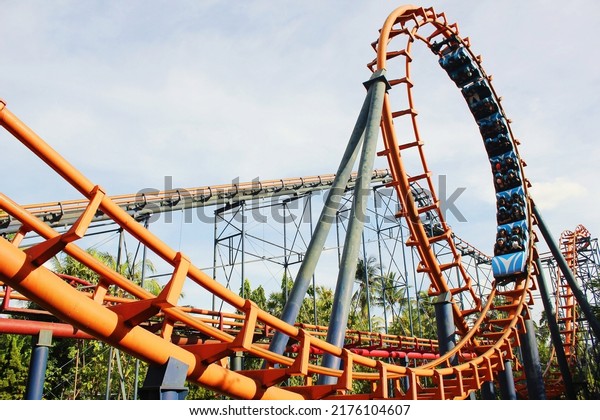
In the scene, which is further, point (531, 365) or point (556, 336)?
point (556, 336)

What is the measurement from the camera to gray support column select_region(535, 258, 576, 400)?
11.1 meters

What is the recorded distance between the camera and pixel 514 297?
35.1ft

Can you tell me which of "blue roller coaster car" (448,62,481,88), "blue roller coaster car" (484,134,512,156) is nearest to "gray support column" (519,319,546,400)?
"blue roller coaster car" (484,134,512,156)

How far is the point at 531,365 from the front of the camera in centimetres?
1015

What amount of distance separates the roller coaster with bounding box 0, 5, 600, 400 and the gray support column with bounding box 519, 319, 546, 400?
23 mm

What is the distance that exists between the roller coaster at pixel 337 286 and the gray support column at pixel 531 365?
0.02 metres

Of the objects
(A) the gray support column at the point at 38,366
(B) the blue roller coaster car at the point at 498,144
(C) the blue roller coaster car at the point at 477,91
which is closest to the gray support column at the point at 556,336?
(B) the blue roller coaster car at the point at 498,144

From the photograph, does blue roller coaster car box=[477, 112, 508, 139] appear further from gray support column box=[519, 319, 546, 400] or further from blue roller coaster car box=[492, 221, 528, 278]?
gray support column box=[519, 319, 546, 400]

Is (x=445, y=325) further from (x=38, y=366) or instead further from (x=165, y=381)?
(x=165, y=381)

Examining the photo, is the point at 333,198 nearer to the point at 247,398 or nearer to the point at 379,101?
the point at 379,101

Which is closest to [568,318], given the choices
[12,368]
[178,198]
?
[178,198]

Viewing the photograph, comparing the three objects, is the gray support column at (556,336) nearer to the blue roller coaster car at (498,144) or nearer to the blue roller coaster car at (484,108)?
the blue roller coaster car at (498,144)

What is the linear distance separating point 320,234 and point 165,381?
309cm

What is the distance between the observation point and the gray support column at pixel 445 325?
29.1 ft
